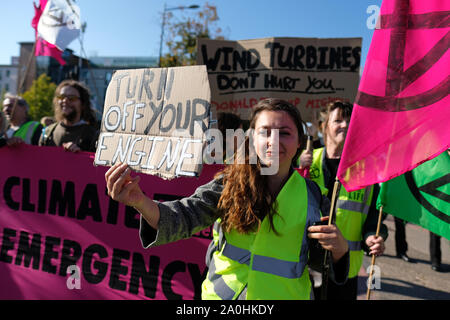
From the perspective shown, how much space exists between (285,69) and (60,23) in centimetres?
300

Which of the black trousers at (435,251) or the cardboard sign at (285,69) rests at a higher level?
the cardboard sign at (285,69)

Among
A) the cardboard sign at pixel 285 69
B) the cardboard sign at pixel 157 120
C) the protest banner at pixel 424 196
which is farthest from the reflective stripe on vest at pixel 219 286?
the cardboard sign at pixel 285 69

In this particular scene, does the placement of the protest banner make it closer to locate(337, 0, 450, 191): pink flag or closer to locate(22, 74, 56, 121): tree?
locate(337, 0, 450, 191): pink flag

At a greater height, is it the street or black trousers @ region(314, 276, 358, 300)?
black trousers @ region(314, 276, 358, 300)

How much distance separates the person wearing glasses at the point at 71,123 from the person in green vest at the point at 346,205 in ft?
6.73

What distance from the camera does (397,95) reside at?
4.48 feet

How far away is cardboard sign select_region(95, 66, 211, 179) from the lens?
134cm

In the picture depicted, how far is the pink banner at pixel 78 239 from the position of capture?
2.43 metres

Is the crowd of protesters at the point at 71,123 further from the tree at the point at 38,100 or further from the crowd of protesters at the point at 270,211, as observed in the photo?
the tree at the point at 38,100

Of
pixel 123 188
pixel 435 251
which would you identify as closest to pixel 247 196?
pixel 123 188

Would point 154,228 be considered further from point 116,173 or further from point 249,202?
point 249,202

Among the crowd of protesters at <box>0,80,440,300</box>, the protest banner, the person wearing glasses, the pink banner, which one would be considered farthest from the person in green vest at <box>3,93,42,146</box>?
the protest banner

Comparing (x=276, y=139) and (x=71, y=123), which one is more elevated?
(x=71, y=123)

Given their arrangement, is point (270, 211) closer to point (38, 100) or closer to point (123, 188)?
point (123, 188)
